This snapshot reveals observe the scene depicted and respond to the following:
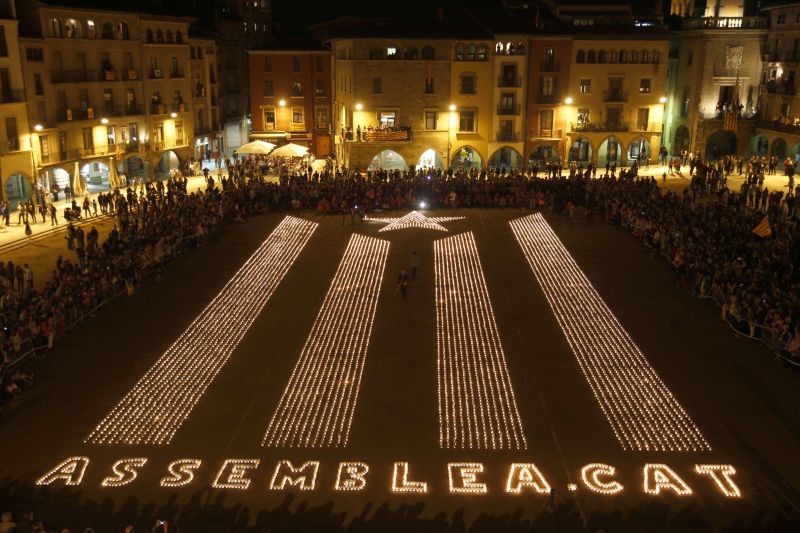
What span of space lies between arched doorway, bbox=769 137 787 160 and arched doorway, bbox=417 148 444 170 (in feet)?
80.8

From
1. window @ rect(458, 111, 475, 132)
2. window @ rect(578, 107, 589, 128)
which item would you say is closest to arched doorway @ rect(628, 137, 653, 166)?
window @ rect(578, 107, 589, 128)

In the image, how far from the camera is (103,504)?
1689 cm

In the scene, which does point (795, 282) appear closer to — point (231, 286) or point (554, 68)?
point (231, 286)

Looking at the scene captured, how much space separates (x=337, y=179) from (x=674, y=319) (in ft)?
79.7

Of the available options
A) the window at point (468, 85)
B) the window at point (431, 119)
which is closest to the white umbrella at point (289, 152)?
the window at point (431, 119)

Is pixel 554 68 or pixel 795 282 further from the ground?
pixel 554 68

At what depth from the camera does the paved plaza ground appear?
16.7m

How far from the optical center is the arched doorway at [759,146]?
62.3m

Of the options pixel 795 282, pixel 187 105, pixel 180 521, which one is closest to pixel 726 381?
pixel 795 282

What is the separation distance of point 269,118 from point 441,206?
2681cm

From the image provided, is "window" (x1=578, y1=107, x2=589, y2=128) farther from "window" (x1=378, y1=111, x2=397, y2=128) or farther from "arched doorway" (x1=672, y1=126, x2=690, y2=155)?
"window" (x1=378, y1=111, x2=397, y2=128)

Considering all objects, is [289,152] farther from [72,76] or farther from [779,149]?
[779,149]

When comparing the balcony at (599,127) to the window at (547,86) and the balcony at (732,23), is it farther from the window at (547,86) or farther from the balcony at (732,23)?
the balcony at (732,23)

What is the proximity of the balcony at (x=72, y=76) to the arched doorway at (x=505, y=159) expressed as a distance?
2862cm
